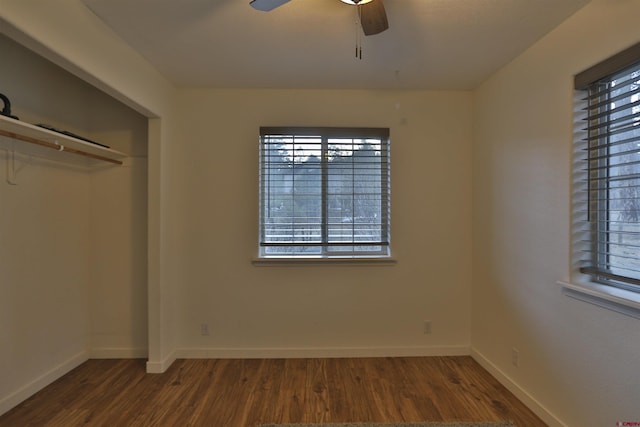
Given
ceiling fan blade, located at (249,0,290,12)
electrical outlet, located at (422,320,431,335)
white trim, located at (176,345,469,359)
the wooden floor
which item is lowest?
the wooden floor

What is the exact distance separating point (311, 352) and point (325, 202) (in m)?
1.41

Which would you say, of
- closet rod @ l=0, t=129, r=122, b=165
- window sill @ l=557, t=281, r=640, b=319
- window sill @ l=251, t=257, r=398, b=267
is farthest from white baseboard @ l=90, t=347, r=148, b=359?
window sill @ l=557, t=281, r=640, b=319

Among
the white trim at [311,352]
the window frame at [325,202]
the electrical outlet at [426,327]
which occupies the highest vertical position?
the window frame at [325,202]

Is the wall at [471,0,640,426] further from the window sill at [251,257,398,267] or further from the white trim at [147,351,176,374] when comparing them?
the white trim at [147,351,176,374]

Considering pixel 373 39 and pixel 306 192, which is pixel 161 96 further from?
pixel 373 39

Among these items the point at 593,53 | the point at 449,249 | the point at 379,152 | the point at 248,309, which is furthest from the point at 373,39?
the point at 248,309

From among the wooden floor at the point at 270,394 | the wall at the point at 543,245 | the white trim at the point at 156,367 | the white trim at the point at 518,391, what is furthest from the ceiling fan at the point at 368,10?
the white trim at the point at 156,367

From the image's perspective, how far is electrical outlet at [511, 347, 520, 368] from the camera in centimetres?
217

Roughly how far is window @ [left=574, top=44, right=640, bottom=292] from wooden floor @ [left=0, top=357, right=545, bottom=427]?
1150mm

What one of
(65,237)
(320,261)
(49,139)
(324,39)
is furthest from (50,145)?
(320,261)

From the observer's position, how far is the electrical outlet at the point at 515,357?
7.11ft

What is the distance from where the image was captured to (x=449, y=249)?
2801 mm

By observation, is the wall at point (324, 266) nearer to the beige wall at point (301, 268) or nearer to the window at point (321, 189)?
the beige wall at point (301, 268)

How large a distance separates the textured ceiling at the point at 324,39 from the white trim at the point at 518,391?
7.99 ft
